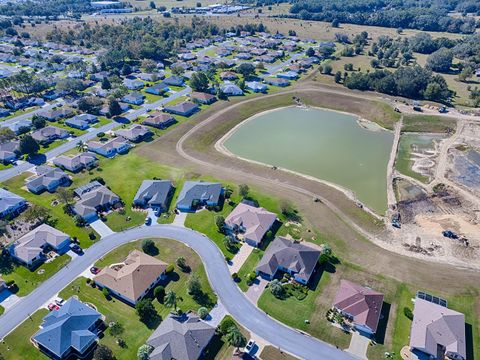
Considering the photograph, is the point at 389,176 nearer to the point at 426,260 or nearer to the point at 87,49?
the point at 426,260

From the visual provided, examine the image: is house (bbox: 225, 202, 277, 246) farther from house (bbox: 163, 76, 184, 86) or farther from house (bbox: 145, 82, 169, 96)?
house (bbox: 163, 76, 184, 86)

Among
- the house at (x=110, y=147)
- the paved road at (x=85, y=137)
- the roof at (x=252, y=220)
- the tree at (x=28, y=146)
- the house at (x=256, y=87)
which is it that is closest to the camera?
the roof at (x=252, y=220)

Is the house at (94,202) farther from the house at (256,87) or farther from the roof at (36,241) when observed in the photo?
the house at (256,87)

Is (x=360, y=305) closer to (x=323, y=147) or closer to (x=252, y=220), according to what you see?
(x=252, y=220)

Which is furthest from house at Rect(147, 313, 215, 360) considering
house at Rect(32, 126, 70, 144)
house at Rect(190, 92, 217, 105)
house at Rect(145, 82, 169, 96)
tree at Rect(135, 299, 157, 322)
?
house at Rect(145, 82, 169, 96)

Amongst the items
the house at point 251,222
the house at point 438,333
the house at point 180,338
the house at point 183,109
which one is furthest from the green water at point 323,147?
the house at point 180,338

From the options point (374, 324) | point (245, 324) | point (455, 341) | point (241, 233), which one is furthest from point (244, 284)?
point (455, 341)
